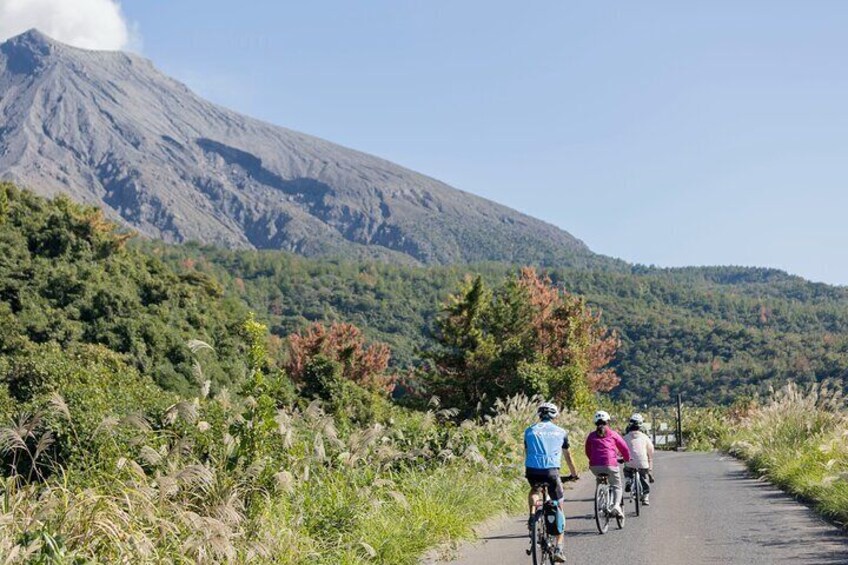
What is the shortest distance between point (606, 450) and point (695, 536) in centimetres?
194

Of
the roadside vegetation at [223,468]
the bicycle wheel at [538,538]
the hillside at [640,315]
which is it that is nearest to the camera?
the roadside vegetation at [223,468]

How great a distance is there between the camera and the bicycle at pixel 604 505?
1237cm

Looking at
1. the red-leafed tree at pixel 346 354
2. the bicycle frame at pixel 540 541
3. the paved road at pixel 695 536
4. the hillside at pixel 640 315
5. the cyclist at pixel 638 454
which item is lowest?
the paved road at pixel 695 536

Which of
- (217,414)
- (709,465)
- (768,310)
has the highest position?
(768,310)

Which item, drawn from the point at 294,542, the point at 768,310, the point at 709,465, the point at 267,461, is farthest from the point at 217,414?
the point at 768,310

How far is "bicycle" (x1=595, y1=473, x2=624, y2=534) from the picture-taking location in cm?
1237

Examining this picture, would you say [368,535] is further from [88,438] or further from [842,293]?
[842,293]

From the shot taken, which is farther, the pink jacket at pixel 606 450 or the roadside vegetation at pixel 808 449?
the roadside vegetation at pixel 808 449

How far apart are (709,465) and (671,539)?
16.9 metres

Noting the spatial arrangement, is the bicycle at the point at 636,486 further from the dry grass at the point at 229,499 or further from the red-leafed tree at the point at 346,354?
the red-leafed tree at the point at 346,354

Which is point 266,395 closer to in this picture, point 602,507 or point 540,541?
point 540,541

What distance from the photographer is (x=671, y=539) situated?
1151 centimetres

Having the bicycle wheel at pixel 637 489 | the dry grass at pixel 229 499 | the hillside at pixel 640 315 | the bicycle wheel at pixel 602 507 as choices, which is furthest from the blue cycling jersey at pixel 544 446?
the hillside at pixel 640 315

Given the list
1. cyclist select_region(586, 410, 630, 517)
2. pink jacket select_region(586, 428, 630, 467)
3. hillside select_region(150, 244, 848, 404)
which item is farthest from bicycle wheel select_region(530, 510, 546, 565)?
hillside select_region(150, 244, 848, 404)
